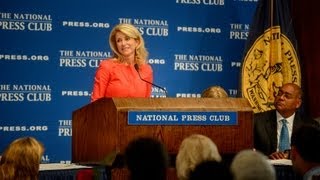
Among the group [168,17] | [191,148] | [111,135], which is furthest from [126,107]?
[168,17]

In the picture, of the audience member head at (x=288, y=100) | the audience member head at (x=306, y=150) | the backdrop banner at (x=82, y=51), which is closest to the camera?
the audience member head at (x=306, y=150)

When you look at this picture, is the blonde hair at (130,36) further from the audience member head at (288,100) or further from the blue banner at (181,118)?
the audience member head at (288,100)

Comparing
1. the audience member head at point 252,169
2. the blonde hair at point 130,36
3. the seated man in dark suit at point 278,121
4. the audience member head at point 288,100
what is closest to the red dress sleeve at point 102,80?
the blonde hair at point 130,36

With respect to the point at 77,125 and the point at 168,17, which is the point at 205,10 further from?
the point at 77,125

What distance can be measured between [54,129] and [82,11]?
1.17 metres

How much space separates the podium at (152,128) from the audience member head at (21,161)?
1.05ft

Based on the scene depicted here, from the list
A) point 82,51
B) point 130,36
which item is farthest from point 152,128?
point 82,51

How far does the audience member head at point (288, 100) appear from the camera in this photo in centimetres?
555

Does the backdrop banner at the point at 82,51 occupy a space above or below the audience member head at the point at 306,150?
above

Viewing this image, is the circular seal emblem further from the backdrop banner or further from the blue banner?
the blue banner

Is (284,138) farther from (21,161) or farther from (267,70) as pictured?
(21,161)

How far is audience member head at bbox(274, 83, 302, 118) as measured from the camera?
18.2 feet

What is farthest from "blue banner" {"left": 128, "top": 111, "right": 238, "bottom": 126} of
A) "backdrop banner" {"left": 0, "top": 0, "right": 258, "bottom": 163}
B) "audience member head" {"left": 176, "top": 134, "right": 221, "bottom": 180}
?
"backdrop banner" {"left": 0, "top": 0, "right": 258, "bottom": 163}

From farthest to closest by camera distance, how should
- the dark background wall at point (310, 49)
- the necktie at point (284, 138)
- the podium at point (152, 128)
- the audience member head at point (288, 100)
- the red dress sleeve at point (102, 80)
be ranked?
the dark background wall at point (310, 49)
the audience member head at point (288, 100)
the necktie at point (284, 138)
the red dress sleeve at point (102, 80)
the podium at point (152, 128)
